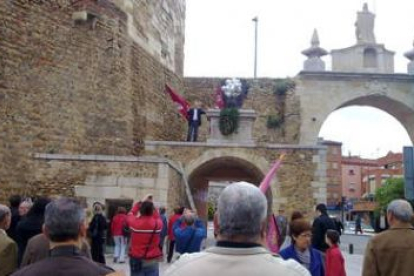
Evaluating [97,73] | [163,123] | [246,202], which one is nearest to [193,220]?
[246,202]

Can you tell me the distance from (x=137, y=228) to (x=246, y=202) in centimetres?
423

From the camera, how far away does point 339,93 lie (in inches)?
873

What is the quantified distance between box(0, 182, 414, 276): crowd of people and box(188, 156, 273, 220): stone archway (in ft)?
26.6

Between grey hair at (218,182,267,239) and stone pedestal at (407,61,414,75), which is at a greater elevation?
stone pedestal at (407,61,414,75)

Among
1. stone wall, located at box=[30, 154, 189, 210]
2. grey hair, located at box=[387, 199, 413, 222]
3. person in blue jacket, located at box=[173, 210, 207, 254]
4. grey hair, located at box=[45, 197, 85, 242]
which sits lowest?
person in blue jacket, located at box=[173, 210, 207, 254]

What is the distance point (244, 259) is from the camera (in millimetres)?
2039

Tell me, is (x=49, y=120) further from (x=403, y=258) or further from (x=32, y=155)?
(x=403, y=258)

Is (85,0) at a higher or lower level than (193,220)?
higher

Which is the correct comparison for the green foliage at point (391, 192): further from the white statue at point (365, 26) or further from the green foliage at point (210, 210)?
the white statue at point (365, 26)

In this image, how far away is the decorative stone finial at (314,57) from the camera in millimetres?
22516

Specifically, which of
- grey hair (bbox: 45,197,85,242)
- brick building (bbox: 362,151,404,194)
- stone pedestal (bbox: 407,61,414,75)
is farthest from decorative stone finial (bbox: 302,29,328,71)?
brick building (bbox: 362,151,404,194)

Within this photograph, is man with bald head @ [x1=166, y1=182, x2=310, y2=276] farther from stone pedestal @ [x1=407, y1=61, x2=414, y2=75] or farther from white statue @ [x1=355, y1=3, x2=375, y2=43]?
white statue @ [x1=355, y1=3, x2=375, y2=43]

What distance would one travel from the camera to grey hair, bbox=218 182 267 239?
2.08m

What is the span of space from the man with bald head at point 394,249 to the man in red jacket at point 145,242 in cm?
266
